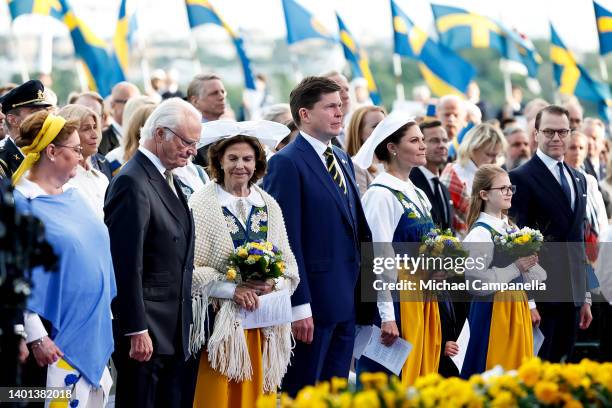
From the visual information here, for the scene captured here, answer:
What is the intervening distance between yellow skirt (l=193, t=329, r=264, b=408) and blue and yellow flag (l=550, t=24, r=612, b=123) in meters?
10.1

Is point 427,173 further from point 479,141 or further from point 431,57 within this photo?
point 431,57

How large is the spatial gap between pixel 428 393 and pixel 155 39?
220ft

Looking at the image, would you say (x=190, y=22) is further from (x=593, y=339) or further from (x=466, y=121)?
(x=593, y=339)

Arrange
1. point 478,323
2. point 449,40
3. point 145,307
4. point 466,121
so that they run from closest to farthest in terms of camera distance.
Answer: point 145,307 < point 478,323 < point 466,121 < point 449,40

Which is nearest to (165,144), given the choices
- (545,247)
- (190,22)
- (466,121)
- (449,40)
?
(545,247)

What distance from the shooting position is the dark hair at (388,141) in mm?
9078

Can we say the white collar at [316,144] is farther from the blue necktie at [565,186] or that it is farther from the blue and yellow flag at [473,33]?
the blue and yellow flag at [473,33]

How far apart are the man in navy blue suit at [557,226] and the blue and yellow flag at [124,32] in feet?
22.2

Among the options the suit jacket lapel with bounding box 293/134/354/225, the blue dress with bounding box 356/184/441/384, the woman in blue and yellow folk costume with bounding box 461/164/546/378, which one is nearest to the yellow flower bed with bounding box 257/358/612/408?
the suit jacket lapel with bounding box 293/134/354/225

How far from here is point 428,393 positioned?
4754 millimetres

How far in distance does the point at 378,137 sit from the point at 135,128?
1.73 meters

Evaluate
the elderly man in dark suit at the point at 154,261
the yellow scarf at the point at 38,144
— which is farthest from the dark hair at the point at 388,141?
the yellow scarf at the point at 38,144

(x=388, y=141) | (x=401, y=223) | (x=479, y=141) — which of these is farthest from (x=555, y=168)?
(x=401, y=223)

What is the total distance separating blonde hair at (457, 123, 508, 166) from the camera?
1152 centimetres
